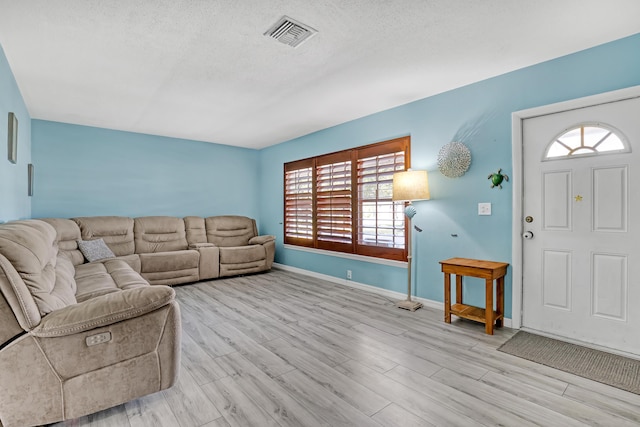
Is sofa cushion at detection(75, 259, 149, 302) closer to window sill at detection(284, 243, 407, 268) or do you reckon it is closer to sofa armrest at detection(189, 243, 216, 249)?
sofa armrest at detection(189, 243, 216, 249)

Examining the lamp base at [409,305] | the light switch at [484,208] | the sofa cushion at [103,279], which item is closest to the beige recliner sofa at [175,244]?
the sofa cushion at [103,279]

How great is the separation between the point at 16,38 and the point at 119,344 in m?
2.48

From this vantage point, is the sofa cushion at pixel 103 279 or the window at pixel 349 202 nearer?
the sofa cushion at pixel 103 279

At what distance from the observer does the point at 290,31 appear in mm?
2256

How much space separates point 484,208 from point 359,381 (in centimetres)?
215

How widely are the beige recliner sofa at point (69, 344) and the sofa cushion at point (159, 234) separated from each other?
10.4 feet

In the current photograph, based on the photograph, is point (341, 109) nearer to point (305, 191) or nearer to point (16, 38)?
point (305, 191)

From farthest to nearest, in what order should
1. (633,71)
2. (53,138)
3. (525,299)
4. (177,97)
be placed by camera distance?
(53,138)
(177,97)
(525,299)
(633,71)

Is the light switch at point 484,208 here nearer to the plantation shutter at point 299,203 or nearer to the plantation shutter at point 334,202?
the plantation shutter at point 334,202

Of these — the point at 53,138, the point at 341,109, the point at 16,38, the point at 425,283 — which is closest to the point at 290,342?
the point at 425,283

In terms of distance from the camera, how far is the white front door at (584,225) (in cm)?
241

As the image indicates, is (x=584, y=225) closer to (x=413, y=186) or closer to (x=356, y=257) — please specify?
(x=413, y=186)

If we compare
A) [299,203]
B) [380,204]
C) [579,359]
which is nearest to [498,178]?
[380,204]

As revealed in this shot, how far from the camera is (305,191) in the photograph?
213 inches
